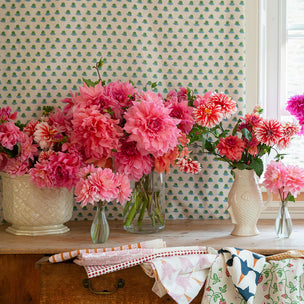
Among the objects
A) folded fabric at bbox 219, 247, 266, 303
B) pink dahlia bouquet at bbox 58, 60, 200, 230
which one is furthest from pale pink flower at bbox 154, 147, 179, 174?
folded fabric at bbox 219, 247, 266, 303

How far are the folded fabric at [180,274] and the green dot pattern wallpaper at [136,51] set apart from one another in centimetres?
58

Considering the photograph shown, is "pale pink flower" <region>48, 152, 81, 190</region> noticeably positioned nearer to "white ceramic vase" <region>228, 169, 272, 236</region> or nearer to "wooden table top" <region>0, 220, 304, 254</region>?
"wooden table top" <region>0, 220, 304, 254</region>

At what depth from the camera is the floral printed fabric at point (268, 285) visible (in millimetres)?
1283

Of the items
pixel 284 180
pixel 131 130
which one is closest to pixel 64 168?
pixel 131 130

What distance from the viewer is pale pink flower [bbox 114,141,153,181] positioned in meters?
1.51

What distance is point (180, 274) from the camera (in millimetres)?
1309

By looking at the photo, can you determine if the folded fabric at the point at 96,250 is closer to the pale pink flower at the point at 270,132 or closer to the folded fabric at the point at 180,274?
the folded fabric at the point at 180,274

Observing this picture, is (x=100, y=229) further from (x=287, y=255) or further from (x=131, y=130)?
(x=287, y=255)

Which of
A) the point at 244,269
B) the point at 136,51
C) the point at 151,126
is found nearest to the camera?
the point at 244,269

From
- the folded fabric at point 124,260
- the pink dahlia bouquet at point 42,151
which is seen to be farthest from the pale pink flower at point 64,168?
the folded fabric at point 124,260

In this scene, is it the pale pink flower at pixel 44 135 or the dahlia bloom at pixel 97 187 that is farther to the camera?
the pale pink flower at pixel 44 135

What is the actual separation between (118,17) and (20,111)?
1.83 feet

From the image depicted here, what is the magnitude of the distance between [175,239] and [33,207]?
0.52 metres

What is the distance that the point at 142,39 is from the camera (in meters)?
1.87
